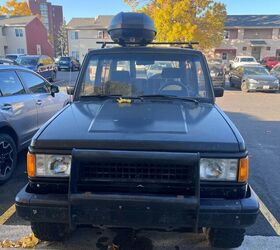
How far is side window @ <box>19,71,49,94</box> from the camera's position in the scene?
574 cm

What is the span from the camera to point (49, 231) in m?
3.12

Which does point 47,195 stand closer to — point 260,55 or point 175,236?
point 175,236

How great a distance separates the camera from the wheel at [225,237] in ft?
9.80

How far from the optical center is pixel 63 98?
7.08 meters

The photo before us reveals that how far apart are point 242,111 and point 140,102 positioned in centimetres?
874

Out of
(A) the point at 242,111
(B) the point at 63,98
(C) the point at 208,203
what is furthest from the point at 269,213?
(A) the point at 242,111

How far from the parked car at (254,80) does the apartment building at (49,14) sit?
2746 inches

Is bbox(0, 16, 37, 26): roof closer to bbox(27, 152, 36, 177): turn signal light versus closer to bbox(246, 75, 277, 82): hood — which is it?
bbox(246, 75, 277, 82): hood

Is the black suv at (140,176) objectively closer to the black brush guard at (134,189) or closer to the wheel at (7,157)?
the black brush guard at (134,189)

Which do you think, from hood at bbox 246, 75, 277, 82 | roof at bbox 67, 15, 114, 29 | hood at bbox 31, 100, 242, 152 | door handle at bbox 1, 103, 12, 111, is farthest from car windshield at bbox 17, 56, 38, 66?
roof at bbox 67, 15, 114, 29

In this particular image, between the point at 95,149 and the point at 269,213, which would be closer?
the point at 95,149

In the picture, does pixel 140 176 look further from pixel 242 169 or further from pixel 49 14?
pixel 49 14

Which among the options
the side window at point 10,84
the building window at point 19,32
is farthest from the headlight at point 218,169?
the building window at point 19,32

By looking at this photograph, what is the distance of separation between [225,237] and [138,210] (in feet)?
3.42
